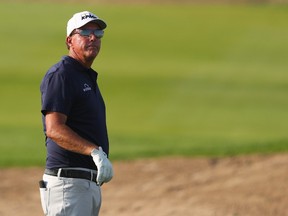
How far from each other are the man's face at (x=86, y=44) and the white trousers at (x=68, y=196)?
990 mm

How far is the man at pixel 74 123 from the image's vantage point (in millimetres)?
6559

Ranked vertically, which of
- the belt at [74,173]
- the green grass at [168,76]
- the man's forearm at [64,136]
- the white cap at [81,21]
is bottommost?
the green grass at [168,76]

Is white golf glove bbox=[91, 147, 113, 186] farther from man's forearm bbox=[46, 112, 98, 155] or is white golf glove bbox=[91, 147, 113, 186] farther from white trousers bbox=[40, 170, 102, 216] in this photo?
white trousers bbox=[40, 170, 102, 216]

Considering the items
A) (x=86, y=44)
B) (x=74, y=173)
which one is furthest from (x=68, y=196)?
(x=86, y=44)

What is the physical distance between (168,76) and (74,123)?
18.3 m

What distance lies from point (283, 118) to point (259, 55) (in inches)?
359

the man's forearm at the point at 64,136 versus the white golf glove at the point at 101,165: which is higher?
the man's forearm at the point at 64,136

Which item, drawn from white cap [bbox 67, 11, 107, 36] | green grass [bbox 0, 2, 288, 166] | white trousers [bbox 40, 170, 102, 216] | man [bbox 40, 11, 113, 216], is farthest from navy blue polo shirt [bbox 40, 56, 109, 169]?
green grass [bbox 0, 2, 288, 166]

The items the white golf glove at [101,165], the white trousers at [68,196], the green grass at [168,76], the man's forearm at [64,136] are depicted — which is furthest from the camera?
the green grass at [168,76]

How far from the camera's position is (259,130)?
18.6 m

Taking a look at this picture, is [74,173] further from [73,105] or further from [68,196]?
[73,105]

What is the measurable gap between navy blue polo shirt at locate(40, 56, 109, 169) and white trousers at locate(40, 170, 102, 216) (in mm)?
134

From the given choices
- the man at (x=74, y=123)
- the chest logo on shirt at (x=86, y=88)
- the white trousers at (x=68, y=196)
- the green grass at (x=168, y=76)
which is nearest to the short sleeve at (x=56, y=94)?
the man at (x=74, y=123)

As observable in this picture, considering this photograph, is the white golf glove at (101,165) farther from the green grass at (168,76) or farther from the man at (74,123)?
the green grass at (168,76)
